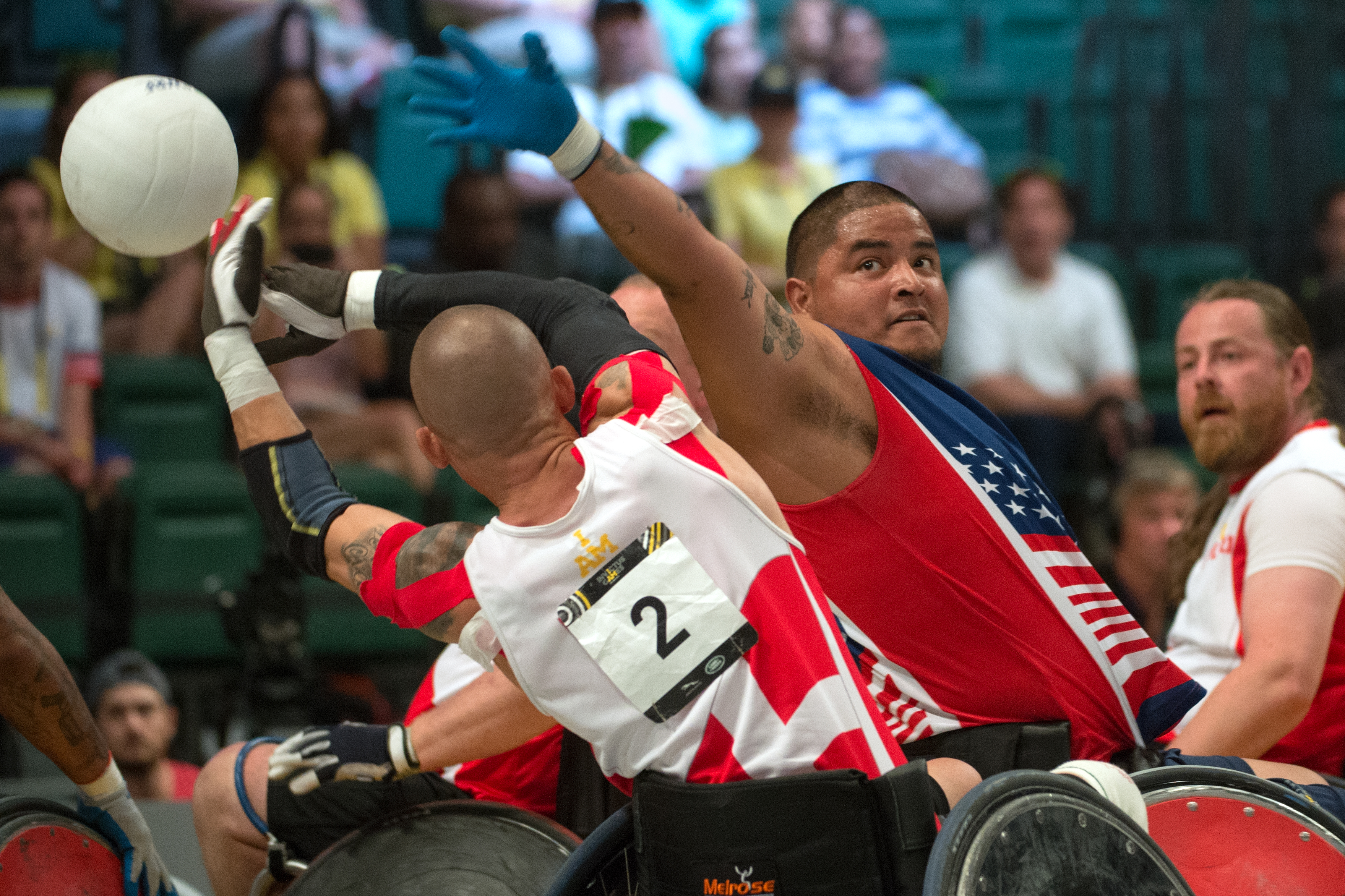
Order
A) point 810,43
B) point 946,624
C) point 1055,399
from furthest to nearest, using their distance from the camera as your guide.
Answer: point 810,43, point 1055,399, point 946,624

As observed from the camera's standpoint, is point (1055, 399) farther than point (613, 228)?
Yes

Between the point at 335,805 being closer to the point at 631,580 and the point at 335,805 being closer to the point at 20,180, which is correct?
the point at 631,580

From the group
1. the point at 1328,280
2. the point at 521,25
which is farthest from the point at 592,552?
the point at 521,25

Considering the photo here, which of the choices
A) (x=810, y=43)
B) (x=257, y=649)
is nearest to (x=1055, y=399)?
(x=810, y=43)

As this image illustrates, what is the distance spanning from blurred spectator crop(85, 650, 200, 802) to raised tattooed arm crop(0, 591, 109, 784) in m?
1.70

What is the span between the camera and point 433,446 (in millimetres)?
2303

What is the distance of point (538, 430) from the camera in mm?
2209

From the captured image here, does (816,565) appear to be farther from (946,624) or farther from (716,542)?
(716,542)

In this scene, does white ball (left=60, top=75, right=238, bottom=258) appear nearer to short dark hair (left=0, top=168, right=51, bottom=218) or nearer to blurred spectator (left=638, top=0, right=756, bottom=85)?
short dark hair (left=0, top=168, right=51, bottom=218)

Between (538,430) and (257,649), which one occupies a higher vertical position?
(538,430)

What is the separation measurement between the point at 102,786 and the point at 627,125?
4905mm

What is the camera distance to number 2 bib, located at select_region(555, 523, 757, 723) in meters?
2.09

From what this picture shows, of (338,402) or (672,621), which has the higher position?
(672,621)

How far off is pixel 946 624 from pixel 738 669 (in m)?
0.68
